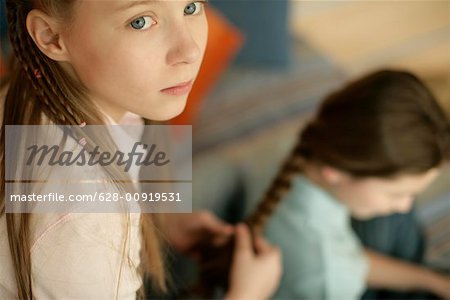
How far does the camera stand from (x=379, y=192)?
32.9 inches

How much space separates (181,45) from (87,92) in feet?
0.24

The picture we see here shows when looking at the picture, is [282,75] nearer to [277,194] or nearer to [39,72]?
[277,194]

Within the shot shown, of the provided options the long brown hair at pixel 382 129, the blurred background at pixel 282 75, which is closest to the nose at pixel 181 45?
the long brown hair at pixel 382 129

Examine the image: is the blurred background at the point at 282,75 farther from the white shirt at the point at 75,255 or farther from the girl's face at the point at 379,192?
the white shirt at the point at 75,255

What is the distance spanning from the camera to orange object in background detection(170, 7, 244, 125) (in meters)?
1.08

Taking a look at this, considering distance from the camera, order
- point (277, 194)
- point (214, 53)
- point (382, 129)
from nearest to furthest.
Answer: point (382, 129) → point (277, 194) → point (214, 53)

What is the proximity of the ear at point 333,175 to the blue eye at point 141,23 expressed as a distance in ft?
1.56

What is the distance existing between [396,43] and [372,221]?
599mm

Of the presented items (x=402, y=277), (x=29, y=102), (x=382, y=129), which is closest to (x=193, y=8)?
(x=29, y=102)

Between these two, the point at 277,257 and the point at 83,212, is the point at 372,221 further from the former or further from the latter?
the point at 83,212

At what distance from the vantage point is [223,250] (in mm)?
861

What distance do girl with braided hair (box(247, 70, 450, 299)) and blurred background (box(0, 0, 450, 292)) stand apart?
0.43 ft

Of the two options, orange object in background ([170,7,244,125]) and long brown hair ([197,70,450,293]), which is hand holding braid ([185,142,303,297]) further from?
orange object in background ([170,7,244,125])

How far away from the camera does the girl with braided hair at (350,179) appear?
2.54 ft
